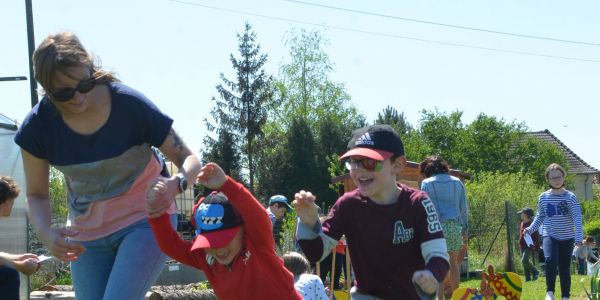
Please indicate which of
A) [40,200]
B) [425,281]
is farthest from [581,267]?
[40,200]

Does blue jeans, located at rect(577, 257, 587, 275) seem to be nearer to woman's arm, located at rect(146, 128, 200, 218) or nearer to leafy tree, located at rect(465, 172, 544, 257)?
leafy tree, located at rect(465, 172, 544, 257)

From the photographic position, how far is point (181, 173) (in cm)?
392

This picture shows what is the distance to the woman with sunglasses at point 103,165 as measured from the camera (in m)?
3.97

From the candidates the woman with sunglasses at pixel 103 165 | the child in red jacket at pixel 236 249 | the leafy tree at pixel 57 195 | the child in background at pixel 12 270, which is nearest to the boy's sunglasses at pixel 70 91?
the woman with sunglasses at pixel 103 165

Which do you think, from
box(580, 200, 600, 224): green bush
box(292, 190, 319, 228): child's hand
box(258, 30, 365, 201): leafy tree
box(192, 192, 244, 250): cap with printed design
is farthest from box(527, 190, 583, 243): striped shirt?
box(258, 30, 365, 201): leafy tree

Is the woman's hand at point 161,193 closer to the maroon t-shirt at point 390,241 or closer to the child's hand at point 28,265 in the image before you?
the maroon t-shirt at point 390,241

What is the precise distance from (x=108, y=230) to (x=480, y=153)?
6008cm

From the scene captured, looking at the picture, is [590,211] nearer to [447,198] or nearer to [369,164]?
[447,198]

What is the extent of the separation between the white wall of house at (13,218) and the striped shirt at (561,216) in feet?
20.5

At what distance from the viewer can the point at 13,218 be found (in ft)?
35.6

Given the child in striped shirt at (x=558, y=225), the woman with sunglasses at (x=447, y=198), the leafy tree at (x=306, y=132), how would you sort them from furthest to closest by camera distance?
the leafy tree at (x=306, y=132)
the child in striped shirt at (x=558, y=225)
the woman with sunglasses at (x=447, y=198)

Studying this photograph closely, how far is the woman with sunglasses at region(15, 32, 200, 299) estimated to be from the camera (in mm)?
3975

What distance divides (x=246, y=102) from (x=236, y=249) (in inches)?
2175

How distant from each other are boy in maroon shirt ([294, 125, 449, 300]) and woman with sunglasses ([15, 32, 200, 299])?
2.91ft
